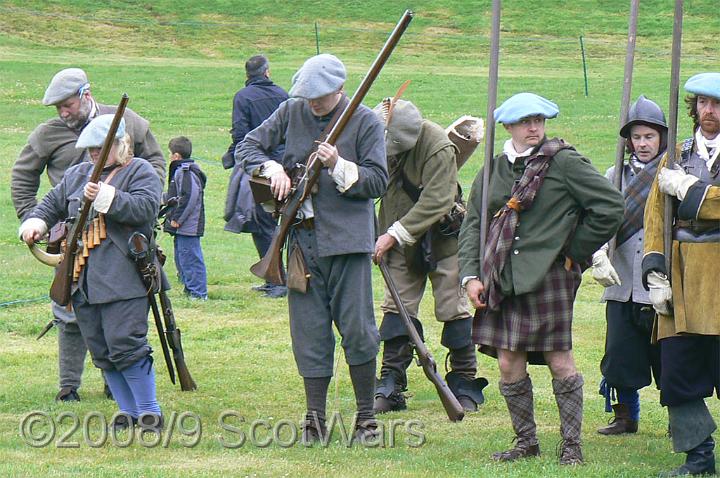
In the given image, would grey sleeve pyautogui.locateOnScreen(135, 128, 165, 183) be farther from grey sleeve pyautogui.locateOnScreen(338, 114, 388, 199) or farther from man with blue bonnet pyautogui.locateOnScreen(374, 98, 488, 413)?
grey sleeve pyautogui.locateOnScreen(338, 114, 388, 199)

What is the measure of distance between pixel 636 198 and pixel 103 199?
9.82 ft

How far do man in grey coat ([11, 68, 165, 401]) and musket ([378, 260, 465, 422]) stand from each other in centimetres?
169

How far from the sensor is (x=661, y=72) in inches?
1352

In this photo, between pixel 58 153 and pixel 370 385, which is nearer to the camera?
pixel 370 385

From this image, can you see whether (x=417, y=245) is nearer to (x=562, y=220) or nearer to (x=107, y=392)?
(x=562, y=220)

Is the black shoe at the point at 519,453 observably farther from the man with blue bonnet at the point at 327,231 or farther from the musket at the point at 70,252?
the musket at the point at 70,252

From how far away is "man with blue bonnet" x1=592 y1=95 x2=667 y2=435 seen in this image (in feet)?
23.3

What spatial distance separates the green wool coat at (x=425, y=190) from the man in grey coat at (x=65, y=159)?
4.89 feet

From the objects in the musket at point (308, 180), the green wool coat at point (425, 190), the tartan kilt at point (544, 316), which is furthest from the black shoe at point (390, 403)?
the tartan kilt at point (544, 316)

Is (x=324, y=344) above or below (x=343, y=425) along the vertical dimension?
above

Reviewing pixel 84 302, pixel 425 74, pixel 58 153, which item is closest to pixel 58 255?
pixel 84 302

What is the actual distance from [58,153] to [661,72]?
93.1ft

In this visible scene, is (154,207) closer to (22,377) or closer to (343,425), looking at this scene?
(343,425)

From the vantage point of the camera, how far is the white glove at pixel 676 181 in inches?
238
